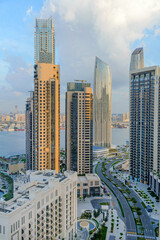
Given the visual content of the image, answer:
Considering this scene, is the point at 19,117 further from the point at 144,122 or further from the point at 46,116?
the point at 144,122

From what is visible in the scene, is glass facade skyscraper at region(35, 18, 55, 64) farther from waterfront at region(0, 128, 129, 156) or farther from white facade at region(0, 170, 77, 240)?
white facade at region(0, 170, 77, 240)

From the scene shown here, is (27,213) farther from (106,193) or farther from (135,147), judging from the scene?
(135,147)

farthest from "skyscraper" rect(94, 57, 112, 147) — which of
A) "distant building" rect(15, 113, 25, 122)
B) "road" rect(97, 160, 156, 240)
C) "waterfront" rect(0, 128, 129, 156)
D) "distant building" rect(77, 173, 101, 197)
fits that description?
"distant building" rect(15, 113, 25, 122)

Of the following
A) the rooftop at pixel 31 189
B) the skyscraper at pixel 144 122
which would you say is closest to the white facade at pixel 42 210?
the rooftop at pixel 31 189

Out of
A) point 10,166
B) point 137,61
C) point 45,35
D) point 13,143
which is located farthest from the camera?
point 13,143

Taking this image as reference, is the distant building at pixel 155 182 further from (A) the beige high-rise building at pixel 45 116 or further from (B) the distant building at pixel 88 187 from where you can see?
(A) the beige high-rise building at pixel 45 116

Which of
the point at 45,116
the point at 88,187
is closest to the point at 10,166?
the point at 45,116
